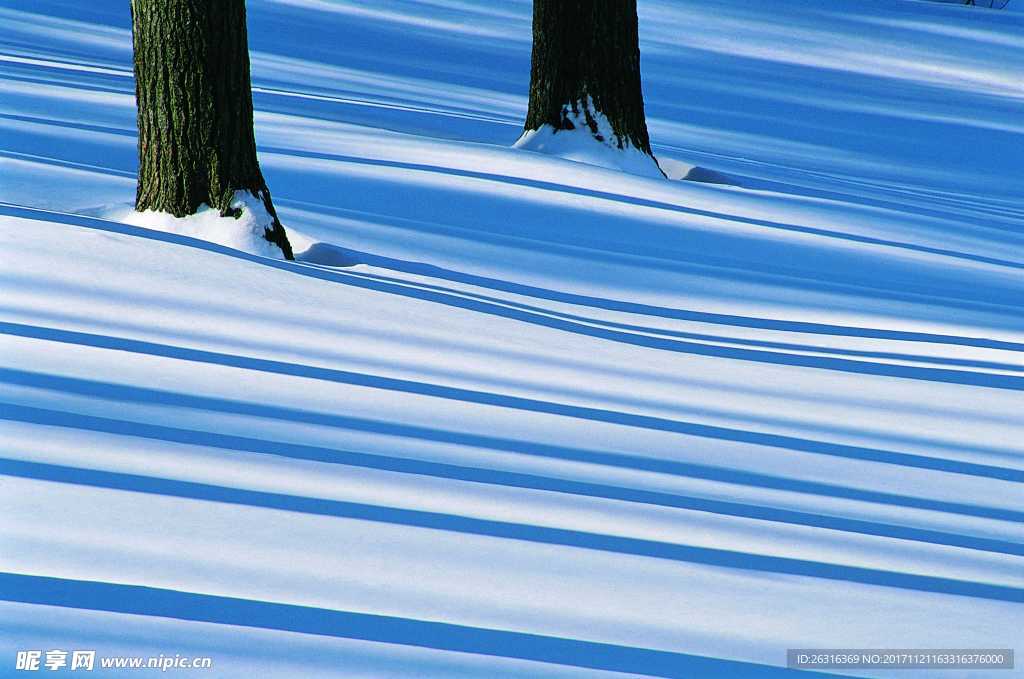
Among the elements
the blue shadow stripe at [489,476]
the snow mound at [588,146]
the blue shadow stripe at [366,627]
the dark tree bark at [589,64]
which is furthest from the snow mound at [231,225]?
the dark tree bark at [589,64]

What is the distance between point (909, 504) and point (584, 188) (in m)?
3.85

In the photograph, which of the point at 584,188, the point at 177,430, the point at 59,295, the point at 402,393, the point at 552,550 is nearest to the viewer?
the point at 552,550

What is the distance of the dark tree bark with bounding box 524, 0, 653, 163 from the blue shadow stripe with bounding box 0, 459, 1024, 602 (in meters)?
5.38

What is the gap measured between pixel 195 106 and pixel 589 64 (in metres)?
3.44

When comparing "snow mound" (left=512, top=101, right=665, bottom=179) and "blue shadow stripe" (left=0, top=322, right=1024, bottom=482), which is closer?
"blue shadow stripe" (left=0, top=322, right=1024, bottom=482)

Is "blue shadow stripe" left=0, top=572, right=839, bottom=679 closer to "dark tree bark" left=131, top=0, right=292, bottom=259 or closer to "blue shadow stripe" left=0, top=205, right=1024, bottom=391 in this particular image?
"blue shadow stripe" left=0, top=205, right=1024, bottom=391

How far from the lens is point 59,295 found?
162 inches

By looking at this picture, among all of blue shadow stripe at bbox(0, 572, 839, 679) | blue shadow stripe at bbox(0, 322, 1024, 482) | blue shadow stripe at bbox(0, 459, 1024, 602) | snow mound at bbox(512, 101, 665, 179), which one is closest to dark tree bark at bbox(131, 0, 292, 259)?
blue shadow stripe at bbox(0, 322, 1024, 482)

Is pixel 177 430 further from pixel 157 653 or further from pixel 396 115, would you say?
pixel 396 115

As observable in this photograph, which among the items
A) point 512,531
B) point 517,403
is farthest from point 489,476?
point 517,403

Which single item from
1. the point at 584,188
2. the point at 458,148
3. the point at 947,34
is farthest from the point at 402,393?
the point at 947,34

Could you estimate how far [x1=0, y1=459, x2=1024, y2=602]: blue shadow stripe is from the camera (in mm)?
2875

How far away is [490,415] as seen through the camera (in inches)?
145

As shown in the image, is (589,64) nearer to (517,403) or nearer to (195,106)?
(195,106)
